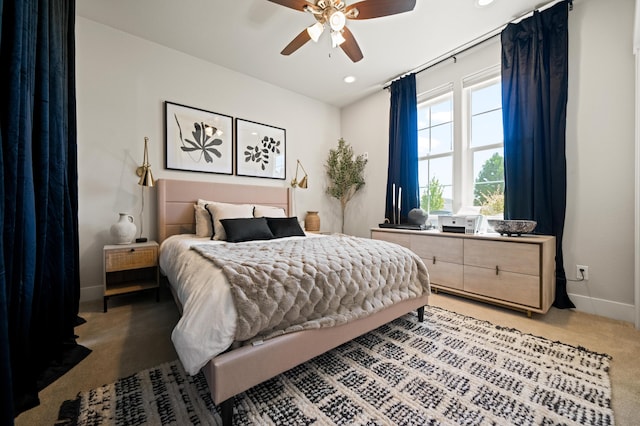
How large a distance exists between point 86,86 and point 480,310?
4.51 m

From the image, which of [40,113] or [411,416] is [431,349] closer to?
[411,416]

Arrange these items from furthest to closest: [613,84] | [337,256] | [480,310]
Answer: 1. [480,310]
2. [613,84]
3. [337,256]

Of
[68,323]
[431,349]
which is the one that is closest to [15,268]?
[68,323]

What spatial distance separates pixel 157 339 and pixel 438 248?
109 inches

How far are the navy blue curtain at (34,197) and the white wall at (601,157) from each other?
3736 millimetres

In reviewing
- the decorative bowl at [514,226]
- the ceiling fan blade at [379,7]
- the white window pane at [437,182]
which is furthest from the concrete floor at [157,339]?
the ceiling fan blade at [379,7]

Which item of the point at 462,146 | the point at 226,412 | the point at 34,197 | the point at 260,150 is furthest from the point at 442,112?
the point at 34,197

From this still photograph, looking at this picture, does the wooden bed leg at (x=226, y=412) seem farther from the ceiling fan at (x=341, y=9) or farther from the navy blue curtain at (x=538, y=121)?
the navy blue curtain at (x=538, y=121)

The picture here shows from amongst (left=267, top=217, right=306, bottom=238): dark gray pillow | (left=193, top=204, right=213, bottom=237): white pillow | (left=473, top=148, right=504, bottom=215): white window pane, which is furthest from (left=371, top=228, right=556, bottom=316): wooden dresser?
(left=193, top=204, right=213, bottom=237): white pillow

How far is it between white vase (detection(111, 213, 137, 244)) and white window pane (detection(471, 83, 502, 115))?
4149mm

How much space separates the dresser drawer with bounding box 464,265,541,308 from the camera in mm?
2168

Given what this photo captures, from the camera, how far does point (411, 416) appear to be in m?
1.15

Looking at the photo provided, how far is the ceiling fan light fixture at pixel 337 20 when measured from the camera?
1965 millimetres

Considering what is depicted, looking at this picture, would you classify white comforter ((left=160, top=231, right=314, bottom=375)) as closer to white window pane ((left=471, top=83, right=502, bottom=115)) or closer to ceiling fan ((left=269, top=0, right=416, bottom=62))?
ceiling fan ((left=269, top=0, right=416, bottom=62))
